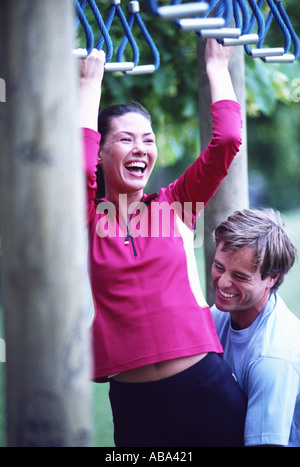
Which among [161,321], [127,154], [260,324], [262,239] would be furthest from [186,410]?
[127,154]

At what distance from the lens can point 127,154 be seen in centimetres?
199

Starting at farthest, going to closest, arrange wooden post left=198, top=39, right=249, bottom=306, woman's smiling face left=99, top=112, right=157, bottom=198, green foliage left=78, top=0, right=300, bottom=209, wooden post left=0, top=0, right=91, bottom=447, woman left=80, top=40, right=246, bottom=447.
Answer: green foliage left=78, top=0, right=300, bottom=209 < wooden post left=198, top=39, right=249, bottom=306 < woman's smiling face left=99, top=112, right=157, bottom=198 < woman left=80, top=40, right=246, bottom=447 < wooden post left=0, top=0, right=91, bottom=447

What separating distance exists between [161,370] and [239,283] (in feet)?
1.35

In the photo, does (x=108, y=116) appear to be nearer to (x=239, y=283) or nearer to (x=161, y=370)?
(x=239, y=283)

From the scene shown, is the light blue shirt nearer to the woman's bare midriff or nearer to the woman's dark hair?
the woman's bare midriff

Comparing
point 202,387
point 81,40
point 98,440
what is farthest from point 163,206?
point 98,440

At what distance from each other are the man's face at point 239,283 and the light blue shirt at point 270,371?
77 millimetres

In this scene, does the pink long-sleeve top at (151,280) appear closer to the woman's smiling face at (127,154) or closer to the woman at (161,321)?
the woman at (161,321)

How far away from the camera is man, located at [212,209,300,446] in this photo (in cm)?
184

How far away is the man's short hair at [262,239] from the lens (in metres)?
2.03

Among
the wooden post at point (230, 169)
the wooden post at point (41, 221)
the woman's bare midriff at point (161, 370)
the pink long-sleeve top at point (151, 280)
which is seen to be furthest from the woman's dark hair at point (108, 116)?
the wooden post at point (41, 221)

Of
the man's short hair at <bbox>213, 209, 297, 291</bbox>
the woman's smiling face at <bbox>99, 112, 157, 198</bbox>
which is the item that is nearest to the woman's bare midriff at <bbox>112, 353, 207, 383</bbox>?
the man's short hair at <bbox>213, 209, 297, 291</bbox>

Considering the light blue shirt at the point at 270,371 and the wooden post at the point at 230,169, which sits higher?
the wooden post at the point at 230,169

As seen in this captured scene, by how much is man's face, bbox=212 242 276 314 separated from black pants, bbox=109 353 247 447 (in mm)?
216
